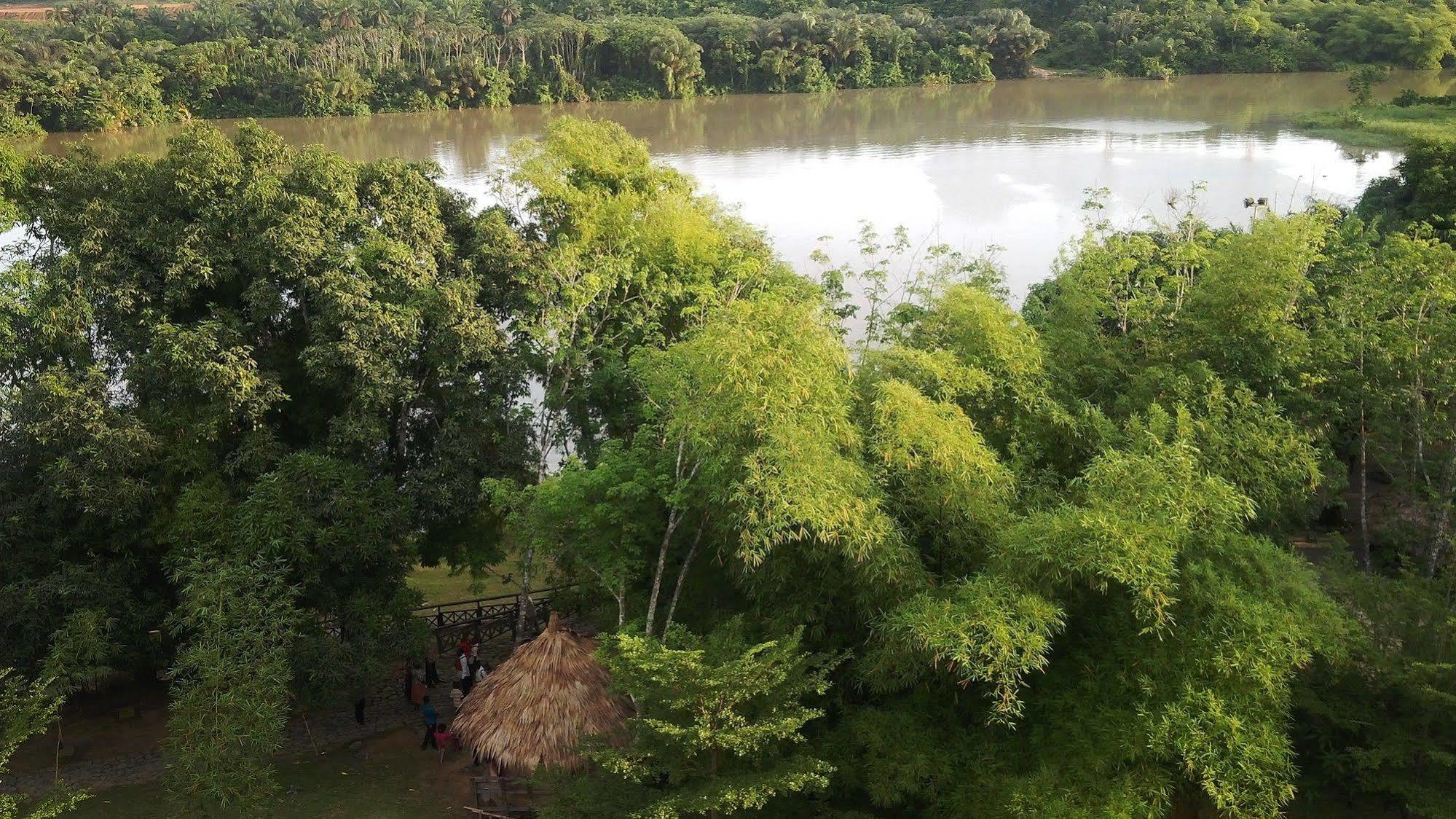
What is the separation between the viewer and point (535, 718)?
368 inches

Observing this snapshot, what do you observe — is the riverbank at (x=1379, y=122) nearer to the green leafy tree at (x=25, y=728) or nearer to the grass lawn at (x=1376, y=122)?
the grass lawn at (x=1376, y=122)

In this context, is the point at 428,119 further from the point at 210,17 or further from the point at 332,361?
the point at 332,361

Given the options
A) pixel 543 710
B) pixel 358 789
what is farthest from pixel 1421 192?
pixel 358 789

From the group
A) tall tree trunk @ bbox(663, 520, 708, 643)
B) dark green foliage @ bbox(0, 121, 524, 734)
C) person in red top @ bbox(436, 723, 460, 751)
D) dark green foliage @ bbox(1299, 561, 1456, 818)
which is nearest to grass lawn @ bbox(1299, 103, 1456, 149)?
dark green foliage @ bbox(1299, 561, 1456, 818)

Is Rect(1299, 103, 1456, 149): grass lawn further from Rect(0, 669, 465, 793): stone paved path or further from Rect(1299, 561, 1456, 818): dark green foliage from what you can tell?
Rect(0, 669, 465, 793): stone paved path

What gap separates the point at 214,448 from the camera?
11.0m

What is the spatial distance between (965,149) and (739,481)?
24.2 metres

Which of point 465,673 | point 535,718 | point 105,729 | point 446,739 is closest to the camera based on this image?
point 535,718

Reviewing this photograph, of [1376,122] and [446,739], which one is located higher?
[1376,122]

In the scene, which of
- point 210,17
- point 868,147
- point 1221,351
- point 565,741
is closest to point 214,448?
point 565,741

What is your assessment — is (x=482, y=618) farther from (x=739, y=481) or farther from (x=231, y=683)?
(x=739, y=481)

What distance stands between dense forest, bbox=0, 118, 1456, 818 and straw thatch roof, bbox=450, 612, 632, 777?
750mm

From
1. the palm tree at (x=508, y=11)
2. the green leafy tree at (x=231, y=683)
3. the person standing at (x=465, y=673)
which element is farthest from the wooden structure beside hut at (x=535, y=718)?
the palm tree at (x=508, y=11)

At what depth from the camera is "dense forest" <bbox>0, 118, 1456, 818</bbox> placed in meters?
7.25
